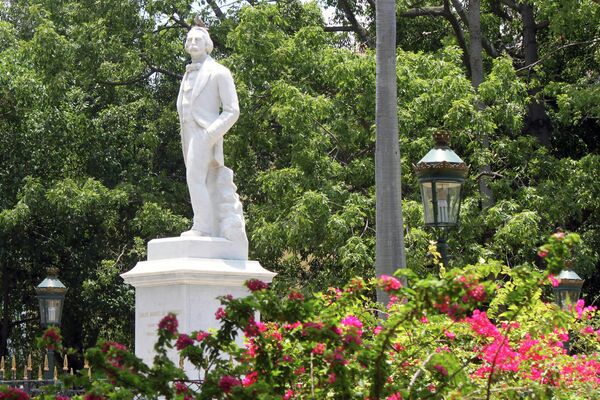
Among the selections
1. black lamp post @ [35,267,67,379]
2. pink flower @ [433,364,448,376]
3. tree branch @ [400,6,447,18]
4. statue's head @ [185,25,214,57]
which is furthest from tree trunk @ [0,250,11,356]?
pink flower @ [433,364,448,376]

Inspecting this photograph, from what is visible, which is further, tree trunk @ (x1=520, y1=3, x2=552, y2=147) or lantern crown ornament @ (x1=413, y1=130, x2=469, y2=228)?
tree trunk @ (x1=520, y1=3, x2=552, y2=147)

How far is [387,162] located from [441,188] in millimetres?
2766

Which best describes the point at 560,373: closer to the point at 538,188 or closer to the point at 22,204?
the point at 538,188

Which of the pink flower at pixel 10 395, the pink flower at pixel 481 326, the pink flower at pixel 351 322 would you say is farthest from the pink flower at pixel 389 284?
the pink flower at pixel 481 326

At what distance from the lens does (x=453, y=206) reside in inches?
532

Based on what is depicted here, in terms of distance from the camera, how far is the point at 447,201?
44.4ft

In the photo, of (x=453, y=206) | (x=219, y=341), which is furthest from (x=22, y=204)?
(x=219, y=341)

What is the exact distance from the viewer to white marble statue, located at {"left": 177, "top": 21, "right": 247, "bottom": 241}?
47.1 ft

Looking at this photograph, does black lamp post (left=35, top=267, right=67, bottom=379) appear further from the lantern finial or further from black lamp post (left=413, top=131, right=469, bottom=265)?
black lamp post (left=413, top=131, right=469, bottom=265)

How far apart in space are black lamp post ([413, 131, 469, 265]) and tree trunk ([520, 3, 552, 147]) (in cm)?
1178

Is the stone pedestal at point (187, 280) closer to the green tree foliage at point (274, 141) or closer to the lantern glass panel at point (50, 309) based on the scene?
the lantern glass panel at point (50, 309)

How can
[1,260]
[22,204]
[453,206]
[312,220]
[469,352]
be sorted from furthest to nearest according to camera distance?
[1,260]
[22,204]
[312,220]
[453,206]
[469,352]

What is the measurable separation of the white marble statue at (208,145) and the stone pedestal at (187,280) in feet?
0.91

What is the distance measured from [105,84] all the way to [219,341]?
1963 centimetres
